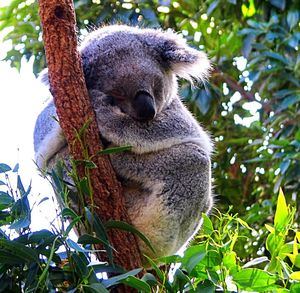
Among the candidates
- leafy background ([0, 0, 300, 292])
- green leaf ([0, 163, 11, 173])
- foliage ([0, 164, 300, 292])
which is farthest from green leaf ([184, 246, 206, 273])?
leafy background ([0, 0, 300, 292])

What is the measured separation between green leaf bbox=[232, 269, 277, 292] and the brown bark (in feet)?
1.41

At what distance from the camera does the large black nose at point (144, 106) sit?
8.14ft

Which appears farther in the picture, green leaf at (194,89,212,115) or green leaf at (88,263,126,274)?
green leaf at (194,89,212,115)

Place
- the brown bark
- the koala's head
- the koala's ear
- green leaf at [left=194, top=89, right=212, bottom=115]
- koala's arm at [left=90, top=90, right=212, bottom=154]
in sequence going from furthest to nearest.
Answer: green leaf at [left=194, top=89, right=212, bottom=115], the koala's ear, the koala's head, koala's arm at [left=90, top=90, right=212, bottom=154], the brown bark

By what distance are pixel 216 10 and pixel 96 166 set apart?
2.51 meters

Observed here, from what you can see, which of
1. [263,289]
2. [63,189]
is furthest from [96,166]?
[263,289]

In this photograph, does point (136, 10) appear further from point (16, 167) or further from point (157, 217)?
point (16, 167)

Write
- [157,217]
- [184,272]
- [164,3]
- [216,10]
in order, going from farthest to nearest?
[216,10] → [164,3] → [157,217] → [184,272]

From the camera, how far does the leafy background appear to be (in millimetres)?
4047

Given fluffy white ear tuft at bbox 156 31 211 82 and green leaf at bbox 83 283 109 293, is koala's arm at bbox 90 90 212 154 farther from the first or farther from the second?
green leaf at bbox 83 283 109 293

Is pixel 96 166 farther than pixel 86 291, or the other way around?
pixel 96 166

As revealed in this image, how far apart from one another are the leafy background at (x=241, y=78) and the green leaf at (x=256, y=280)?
6.53 feet

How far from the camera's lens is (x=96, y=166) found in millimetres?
2078

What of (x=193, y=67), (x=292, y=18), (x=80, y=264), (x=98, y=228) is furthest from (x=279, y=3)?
(x=80, y=264)
